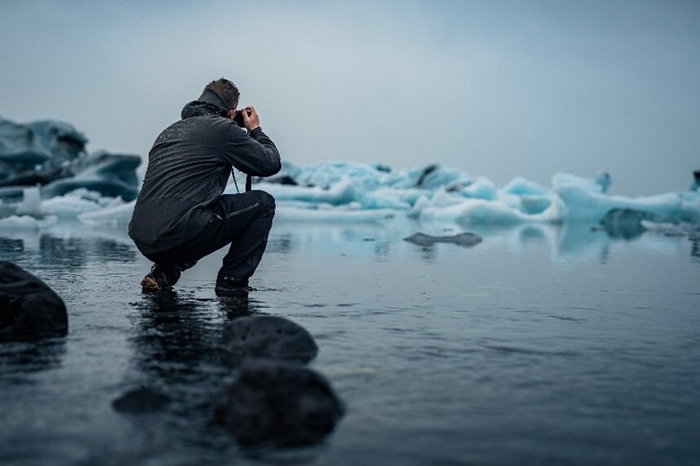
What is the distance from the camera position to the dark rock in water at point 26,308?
2338mm

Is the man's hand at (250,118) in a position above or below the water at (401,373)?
above

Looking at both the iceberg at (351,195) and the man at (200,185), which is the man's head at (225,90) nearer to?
the man at (200,185)

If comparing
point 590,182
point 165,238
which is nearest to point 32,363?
point 165,238

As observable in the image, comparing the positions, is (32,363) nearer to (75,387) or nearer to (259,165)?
(75,387)

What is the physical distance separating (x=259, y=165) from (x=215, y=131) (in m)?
0.24

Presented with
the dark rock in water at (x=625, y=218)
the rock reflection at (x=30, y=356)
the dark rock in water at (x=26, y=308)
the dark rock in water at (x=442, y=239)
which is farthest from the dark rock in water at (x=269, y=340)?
the dark rock in water at (x=625, y=218)

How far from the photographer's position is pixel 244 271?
3465 mm

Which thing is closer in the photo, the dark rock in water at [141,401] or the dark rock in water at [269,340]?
the dark rock in water at [141,401]

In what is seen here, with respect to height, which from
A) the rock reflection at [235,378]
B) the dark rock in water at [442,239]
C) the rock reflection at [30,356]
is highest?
the dark rock in water at [442,239]

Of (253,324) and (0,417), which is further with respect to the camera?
(253,324)

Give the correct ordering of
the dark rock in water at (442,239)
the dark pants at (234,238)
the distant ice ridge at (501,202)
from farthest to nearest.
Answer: the distant ice ridge at (501,202), the dark rock in water at (442,239), the dark pants at (234,238)

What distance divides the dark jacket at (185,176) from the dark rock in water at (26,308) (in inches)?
28.7

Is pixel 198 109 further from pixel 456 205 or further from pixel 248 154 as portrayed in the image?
pixel 456 205

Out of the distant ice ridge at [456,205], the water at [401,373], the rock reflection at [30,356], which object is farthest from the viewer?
the distant ice ridge at [456,205]
